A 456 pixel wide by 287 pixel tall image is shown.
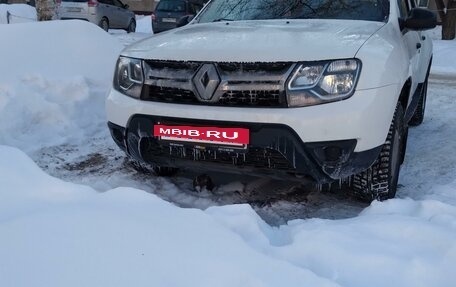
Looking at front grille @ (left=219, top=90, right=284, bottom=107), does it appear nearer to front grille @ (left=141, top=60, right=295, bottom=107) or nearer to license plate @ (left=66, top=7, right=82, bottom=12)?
front grille @ (left=141, top=60, right=295, bottom=107)

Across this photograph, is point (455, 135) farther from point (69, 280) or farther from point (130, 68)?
point (69, 280)

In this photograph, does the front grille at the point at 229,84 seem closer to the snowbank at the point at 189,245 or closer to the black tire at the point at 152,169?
the snowbank at the point at 189,245

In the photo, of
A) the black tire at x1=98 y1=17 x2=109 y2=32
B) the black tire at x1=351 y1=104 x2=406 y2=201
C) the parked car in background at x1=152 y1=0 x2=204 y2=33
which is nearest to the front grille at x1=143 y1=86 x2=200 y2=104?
the black tire at x1=351 y1=104 x2=406 y2=201

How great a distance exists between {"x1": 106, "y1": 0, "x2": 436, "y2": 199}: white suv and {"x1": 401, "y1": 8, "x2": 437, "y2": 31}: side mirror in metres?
0.33

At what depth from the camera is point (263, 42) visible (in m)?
3.17

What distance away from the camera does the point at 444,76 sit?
35.0 ft

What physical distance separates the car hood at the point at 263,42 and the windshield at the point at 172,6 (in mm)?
16453

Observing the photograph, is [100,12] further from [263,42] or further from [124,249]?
[124,249]

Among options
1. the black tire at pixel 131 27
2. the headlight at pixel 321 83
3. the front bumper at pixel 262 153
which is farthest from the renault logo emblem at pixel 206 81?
the black tire at pixel 131 27

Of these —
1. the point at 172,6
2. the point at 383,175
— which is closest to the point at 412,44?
the point at 383,175

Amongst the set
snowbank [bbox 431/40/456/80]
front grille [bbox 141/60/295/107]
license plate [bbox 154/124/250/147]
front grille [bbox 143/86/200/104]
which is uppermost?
front grille [bbox 141/60/295/107]

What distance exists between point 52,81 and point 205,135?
3089mm

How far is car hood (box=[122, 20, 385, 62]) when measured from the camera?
2.99 m

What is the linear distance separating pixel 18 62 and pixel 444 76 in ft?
26.8
